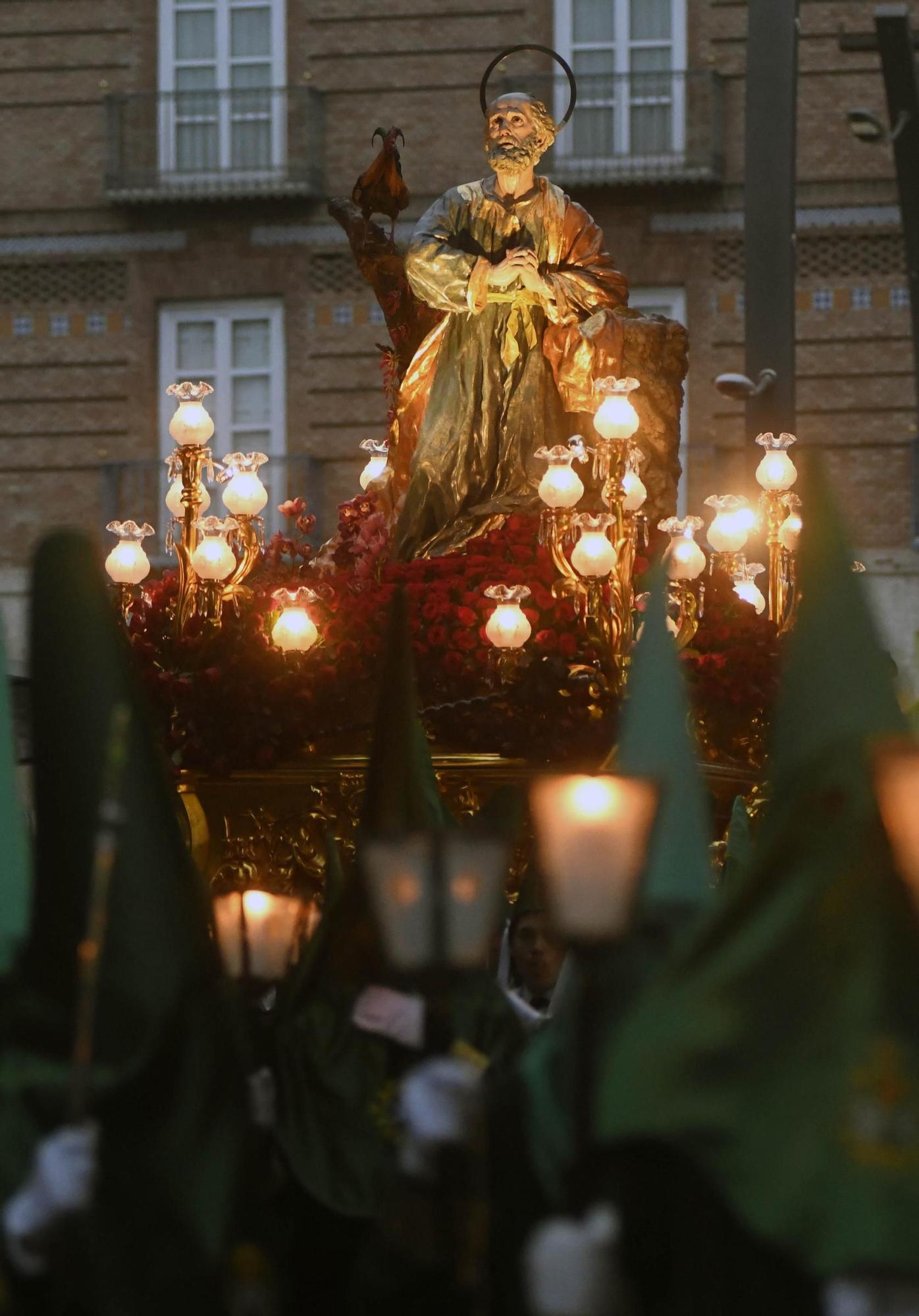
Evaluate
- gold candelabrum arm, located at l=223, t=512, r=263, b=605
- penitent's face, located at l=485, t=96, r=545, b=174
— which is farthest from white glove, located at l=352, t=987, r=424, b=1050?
penitent's face, located at l=485, t=96, r=545, b=174

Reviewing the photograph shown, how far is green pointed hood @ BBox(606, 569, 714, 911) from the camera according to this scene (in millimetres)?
3670

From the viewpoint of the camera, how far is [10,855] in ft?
12.1

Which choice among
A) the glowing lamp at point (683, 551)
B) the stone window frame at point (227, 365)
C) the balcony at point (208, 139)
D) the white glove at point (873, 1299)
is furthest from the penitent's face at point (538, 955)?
the balcony at point (208, 139)

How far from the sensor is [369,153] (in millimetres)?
18312

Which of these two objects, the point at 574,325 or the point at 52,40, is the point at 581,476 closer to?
the point at 574,325

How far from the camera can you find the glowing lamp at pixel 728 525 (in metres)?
8.26

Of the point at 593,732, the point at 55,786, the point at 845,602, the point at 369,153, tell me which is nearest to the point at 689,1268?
the point at 845,602

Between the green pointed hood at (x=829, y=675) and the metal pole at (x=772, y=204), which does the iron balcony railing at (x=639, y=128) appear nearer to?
the metal pole at (x=772, y=204)

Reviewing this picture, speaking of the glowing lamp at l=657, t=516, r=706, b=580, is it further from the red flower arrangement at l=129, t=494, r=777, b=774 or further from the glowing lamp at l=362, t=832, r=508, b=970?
the glowing lamp at l=362, t=832, r=508, b=970

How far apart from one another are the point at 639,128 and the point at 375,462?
29.9ft

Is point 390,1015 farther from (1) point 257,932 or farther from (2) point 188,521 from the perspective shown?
(2) point 188,521

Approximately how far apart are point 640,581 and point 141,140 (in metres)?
11.1

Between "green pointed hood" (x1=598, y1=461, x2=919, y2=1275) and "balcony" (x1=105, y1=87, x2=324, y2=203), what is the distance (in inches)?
611

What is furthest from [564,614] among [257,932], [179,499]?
[257,932]
